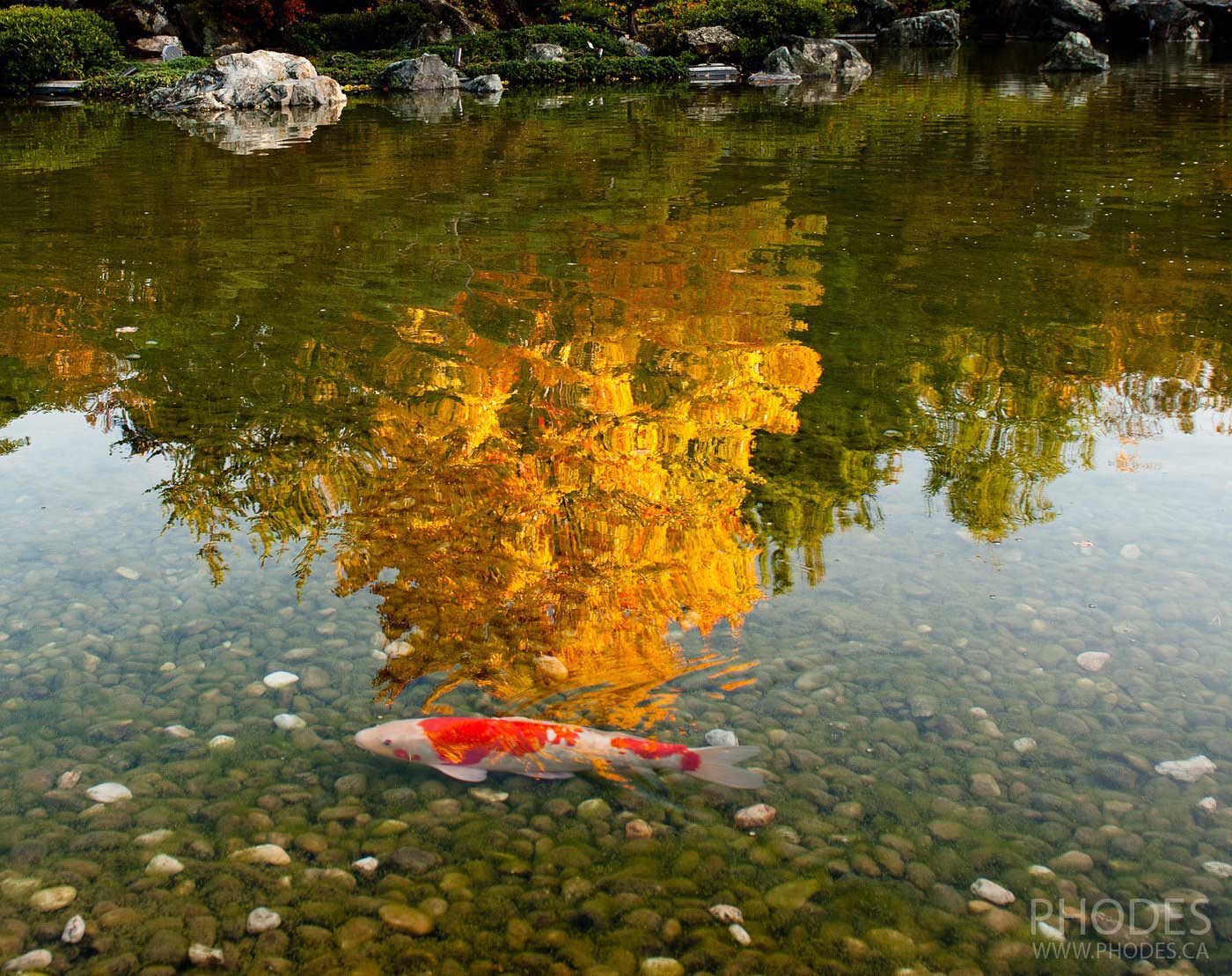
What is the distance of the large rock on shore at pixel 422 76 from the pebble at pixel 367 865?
28.5 metres

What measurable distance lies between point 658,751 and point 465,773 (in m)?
0.63

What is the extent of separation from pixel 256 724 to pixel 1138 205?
1072 cm

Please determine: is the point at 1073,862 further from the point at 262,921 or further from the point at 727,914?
the point at 262,921

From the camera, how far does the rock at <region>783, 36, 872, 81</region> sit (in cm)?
3008

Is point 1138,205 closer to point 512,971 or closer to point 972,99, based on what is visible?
point 512,971

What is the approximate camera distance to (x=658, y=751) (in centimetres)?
338

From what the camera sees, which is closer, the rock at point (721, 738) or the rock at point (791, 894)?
the rock at point (791, 894)

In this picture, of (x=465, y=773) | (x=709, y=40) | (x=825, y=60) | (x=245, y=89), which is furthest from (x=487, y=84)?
(x=465, y=773)

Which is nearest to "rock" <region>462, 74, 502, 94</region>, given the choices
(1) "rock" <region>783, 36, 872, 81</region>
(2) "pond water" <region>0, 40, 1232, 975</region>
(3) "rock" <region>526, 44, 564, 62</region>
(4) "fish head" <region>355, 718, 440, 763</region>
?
(3) "rock" <region>526, 44, 564, 62</region>

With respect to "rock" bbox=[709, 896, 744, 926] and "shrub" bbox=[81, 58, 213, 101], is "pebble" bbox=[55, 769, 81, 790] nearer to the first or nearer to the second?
"rock" bbox=[709, 896, 744, 926]

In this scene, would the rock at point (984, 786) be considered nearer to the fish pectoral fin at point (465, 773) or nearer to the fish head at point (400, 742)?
the fish pectoral fin at point (465, 773)

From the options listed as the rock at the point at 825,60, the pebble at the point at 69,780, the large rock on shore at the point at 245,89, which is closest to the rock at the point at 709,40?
the rock at the point at 825,60

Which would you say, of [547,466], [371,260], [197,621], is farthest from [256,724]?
[371,260]

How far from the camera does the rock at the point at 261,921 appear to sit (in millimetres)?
2826
